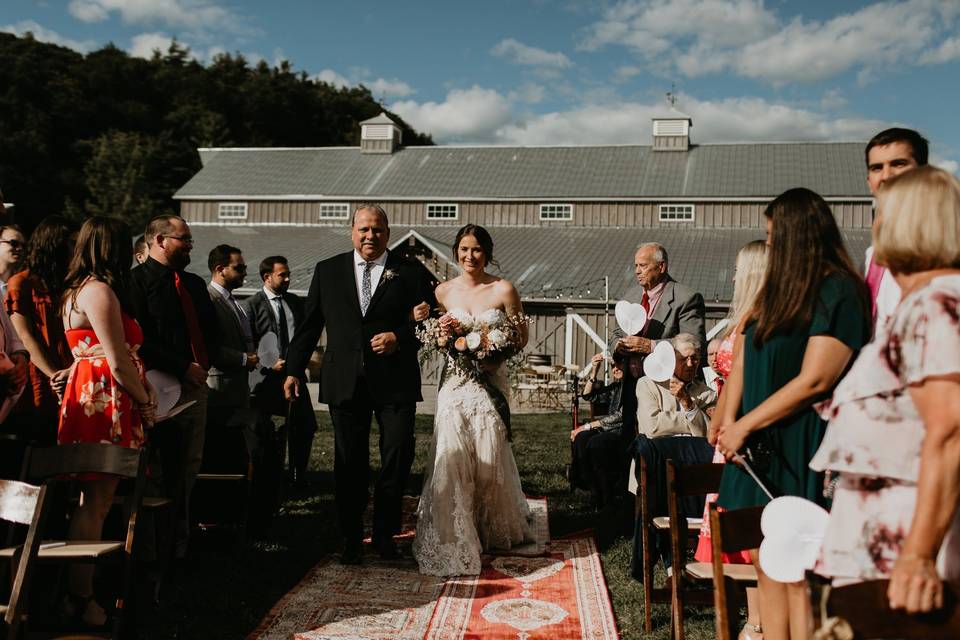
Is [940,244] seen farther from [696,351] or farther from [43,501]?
[696,351]

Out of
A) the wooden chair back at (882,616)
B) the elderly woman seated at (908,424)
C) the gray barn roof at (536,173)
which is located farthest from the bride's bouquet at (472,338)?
the gray barn roof at (536,173)

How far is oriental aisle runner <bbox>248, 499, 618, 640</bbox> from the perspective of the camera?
14.4 feet

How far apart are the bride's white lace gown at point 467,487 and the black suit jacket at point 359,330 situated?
38 centimetres

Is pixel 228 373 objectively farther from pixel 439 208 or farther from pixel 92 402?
pixel 439 208

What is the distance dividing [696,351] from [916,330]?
4.07m

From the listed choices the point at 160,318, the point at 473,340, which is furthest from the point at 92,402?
the point at 473,340

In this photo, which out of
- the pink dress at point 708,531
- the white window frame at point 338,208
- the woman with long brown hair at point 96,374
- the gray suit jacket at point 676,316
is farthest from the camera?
the white window frame at point 338,208

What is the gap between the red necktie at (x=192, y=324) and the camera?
555 centimetres

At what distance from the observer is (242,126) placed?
6575cm

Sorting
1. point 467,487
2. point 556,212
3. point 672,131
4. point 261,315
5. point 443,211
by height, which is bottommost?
point 467,487

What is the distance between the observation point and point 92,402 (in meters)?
4.28

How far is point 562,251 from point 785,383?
25702 mm

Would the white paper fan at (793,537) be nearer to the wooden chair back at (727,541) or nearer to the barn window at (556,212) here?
the wooden chair back at (727,541)

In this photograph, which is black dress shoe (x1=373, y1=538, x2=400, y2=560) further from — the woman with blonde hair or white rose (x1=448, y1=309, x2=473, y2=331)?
the woman with blonde hair
